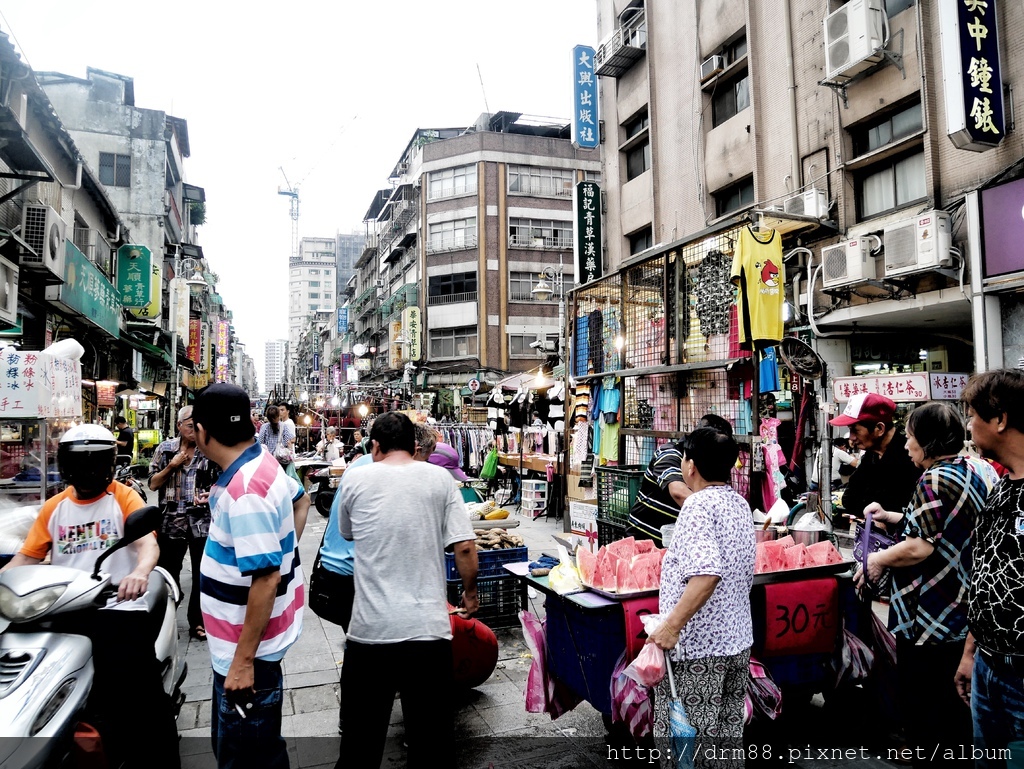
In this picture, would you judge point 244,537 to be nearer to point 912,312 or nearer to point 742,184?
point 912,312

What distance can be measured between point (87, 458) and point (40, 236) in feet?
35.5

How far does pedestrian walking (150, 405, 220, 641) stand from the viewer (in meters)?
5.68

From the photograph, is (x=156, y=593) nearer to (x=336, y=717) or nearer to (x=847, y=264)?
(x=336, y=717)

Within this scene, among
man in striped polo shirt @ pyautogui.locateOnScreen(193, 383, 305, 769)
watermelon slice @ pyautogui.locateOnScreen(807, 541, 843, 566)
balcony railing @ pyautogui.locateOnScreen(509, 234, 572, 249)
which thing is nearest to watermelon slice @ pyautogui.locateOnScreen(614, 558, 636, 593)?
watermelon slice @ pyautogui.locateOnScreen(807, 541, 843, 566)

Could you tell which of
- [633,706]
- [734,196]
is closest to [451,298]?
[734,196]

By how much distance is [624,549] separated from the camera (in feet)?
13.0

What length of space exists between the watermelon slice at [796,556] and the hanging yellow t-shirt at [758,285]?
2124 mm

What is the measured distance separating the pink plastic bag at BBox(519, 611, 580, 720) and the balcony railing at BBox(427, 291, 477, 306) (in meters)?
33.9

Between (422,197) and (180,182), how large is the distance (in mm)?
13555

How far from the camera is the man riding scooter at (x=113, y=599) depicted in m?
2.88

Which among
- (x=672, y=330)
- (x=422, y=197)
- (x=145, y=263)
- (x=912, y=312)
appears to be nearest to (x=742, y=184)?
(x=912, y=312)

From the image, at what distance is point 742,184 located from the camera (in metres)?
14.1

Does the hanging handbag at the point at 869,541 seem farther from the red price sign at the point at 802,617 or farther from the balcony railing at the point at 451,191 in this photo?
the balcony railing at the point at 451,191

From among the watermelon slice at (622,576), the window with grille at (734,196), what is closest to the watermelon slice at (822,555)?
the watermelon slice at (622,576)
